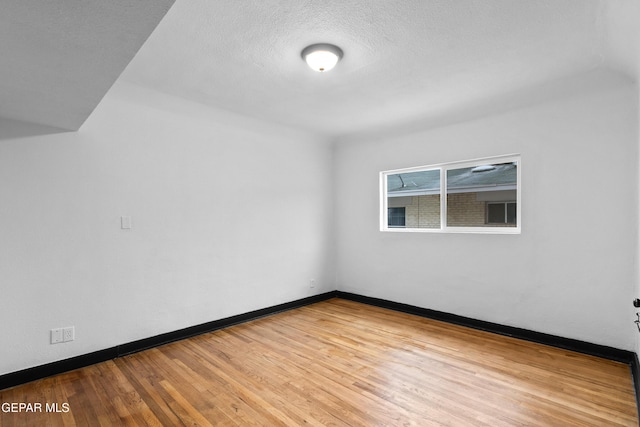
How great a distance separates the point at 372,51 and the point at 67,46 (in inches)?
75.0

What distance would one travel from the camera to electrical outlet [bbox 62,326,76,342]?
2.73 m

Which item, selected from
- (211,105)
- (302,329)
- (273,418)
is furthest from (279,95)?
(273,418)

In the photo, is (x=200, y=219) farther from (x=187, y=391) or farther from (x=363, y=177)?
(x=363, y=177)

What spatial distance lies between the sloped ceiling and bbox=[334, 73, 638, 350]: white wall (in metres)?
3.51

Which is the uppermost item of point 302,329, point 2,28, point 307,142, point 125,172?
point 307,142

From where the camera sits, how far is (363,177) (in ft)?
16.2

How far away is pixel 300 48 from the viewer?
2.41 metres

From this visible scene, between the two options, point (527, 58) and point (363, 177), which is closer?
point (527, 58)

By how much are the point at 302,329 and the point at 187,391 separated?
5.15 feet

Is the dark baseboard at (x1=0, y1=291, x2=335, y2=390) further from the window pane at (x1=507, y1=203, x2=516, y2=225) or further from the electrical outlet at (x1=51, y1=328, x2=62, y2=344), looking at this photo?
the window pane at (x1=507, y1=203, x2=516, y2=225)
